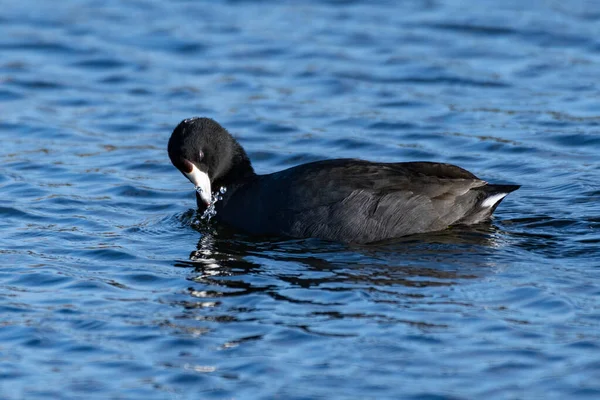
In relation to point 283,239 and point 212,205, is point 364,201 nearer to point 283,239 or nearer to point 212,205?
point 283,239

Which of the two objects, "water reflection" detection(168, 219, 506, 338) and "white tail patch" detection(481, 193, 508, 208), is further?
"white tail patch" detection(481, 193, 508, 208)

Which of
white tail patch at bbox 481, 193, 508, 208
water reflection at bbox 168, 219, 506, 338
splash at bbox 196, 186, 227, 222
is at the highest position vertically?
white tail patch at bbox 481, 193, 508, 208

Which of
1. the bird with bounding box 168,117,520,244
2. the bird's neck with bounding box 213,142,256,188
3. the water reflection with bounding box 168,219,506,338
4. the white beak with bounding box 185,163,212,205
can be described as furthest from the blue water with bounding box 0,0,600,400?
the bird's neck with bounding box 213,142,256,188

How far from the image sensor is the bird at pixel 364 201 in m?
8.59

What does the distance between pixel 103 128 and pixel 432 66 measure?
14.7 feet

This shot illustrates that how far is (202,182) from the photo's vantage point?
30.8 feet

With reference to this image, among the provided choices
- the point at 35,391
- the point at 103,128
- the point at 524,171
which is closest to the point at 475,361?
the point at 35,391

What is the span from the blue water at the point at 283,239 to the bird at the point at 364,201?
16 cm

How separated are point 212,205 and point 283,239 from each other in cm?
92

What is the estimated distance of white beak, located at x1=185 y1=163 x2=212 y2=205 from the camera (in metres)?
9.32

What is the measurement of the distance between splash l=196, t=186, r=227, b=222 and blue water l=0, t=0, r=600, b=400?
117mm

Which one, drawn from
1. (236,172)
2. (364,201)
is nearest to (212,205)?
(236,172)

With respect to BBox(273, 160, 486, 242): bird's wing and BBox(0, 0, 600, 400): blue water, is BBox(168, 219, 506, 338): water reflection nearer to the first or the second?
BBox(0, 0, 600, 400): blue water

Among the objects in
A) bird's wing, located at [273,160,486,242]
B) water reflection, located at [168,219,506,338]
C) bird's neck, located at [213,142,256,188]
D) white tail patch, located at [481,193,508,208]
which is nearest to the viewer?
water reflection, located at [168,219,506,338]
